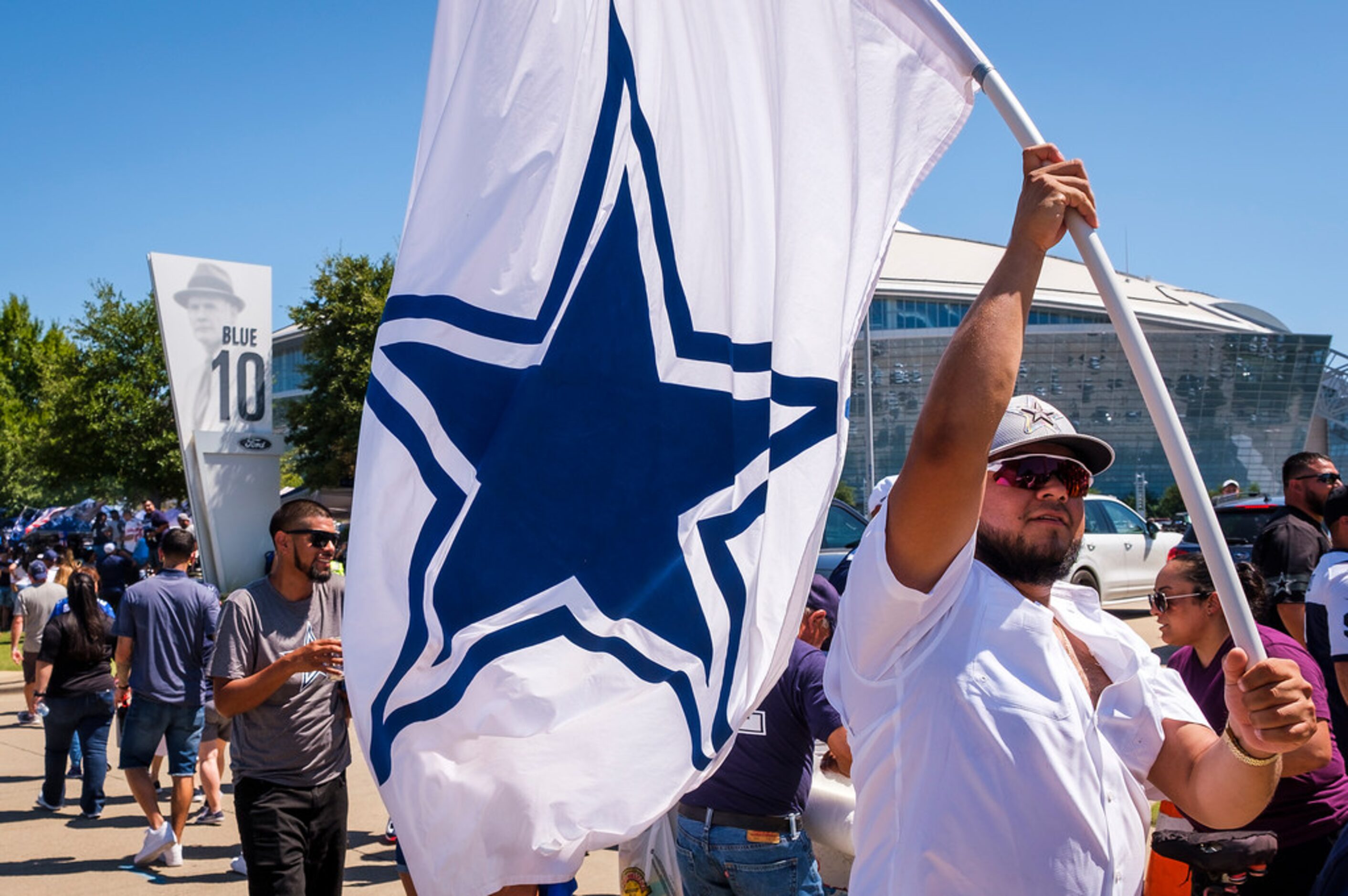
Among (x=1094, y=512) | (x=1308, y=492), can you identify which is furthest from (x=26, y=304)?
(x=1308, y=492)

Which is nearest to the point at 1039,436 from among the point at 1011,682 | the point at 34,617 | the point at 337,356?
the point at 1011,682

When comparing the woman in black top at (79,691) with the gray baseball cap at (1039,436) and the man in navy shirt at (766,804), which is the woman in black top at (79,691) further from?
the gray baseball cap at (1039,436)

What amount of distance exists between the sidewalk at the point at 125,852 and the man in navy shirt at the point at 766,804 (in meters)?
2.52

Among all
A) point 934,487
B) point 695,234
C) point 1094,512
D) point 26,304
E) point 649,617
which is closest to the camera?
point 934,487

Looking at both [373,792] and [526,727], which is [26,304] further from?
[526,727]

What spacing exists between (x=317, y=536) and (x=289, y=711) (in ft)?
2.33

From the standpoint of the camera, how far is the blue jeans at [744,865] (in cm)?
396

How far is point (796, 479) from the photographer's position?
109 inches

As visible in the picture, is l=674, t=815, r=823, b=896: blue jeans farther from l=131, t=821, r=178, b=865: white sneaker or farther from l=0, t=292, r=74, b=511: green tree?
l=0, t=292, r=74, b=511: green tree

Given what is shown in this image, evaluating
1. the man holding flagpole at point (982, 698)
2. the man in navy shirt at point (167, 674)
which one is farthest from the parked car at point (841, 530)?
the man holding flagpole at point (982, 698)

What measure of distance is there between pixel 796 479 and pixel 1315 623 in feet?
12.5

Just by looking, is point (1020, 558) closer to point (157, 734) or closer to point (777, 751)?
point (777, 751)

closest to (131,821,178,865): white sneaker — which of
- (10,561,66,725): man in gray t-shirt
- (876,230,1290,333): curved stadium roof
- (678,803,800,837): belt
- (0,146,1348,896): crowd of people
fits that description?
(10,561,66,725): man in gray t-shirt

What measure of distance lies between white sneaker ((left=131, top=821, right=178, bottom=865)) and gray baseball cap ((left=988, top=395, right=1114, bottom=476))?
6725mm
